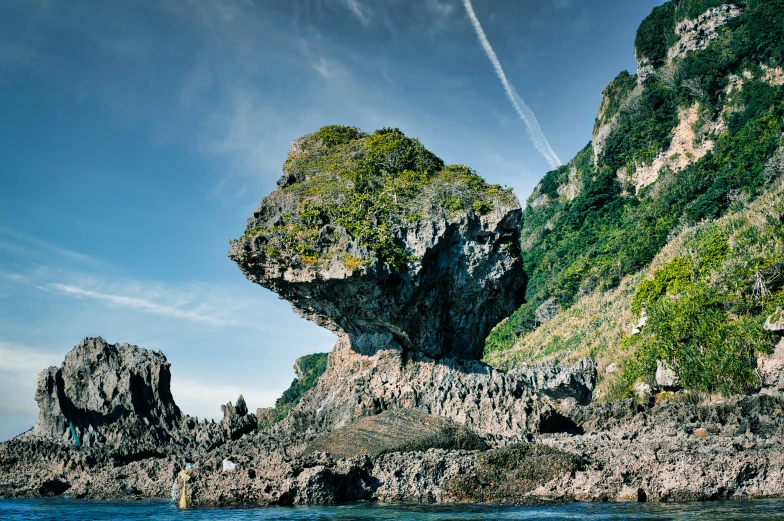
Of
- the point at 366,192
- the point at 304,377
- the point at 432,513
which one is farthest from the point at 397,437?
the point at 304,377

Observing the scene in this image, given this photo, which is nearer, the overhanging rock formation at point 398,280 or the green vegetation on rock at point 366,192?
the overhanging rock formation at point 398,280

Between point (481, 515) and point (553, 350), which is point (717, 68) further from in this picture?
point (481, 515)

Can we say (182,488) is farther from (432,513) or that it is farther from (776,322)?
(776,322)

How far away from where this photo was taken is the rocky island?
13.5 m

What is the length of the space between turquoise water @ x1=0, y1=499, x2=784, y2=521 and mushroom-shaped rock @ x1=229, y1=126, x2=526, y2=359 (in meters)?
8.95

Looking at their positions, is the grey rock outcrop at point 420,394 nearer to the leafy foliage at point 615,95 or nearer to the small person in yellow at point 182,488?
the small person in yellow at point 182,488

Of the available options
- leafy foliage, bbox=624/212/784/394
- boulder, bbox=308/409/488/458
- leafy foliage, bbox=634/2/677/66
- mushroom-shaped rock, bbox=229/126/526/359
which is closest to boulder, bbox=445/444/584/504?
boulder, bbox=308/409/488/458

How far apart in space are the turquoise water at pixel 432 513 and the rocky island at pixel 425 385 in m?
0.86

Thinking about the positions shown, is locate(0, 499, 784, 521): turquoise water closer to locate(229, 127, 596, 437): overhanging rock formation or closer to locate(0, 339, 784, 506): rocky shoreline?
locate(0, 339, 784, 506): rocky shoreline

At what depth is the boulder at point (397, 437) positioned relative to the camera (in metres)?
15.9

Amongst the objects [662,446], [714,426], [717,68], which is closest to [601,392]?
[714,426]

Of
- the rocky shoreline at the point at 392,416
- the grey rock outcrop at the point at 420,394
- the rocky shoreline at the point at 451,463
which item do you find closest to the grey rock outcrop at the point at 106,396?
the rocky shoreline at the point at 392,416

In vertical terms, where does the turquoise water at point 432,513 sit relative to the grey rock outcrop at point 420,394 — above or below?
below

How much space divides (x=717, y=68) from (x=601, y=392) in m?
47.4
